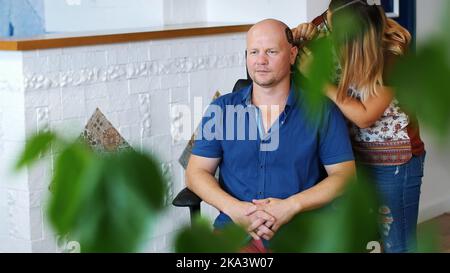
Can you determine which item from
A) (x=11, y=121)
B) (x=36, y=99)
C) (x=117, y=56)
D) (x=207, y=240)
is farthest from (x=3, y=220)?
(x=207, y=240)

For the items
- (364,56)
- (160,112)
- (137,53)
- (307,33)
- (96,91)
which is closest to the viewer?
(364,56)

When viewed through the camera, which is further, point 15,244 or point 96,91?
point 96,91

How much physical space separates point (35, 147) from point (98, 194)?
30 millimetres

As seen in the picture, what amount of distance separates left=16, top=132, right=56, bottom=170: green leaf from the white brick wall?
2.50 m

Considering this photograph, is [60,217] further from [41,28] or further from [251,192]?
[41,28]

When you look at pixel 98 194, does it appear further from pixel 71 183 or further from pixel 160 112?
pixel 160 112

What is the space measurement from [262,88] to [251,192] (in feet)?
0.95

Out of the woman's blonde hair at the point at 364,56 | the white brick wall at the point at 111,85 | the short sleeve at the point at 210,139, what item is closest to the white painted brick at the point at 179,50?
the white brick wall at the point at 111,85

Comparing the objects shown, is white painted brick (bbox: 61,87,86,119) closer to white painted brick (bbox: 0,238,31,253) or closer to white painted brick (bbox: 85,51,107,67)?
white painted brick (bbox: 85,51,107,67)

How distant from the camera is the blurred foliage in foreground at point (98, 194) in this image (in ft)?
1.09

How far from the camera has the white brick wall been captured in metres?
3.19

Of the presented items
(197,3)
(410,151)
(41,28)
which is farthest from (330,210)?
(197,3)

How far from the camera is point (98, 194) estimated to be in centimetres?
33

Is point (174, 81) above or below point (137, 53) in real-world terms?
below
